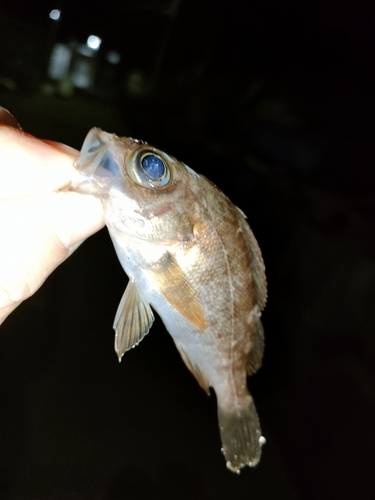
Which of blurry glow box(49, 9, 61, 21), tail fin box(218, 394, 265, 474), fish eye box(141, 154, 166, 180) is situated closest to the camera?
fish eye box(141, 154, 166, 180)

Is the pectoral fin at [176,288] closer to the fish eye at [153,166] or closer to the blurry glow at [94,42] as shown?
the fish eye at [153,166]

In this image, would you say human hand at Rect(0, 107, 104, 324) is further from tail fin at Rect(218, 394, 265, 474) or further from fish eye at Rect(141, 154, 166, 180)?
tail fin at Rect(218, 394, 265, 474)

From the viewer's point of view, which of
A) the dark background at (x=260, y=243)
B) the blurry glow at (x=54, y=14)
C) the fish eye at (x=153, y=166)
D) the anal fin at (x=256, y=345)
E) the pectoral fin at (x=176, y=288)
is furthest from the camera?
the blurry glow at (x=54, y=14)

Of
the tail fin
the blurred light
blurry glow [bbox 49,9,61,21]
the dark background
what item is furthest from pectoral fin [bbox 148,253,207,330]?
blurry glow [bbox 49,9,61,21]

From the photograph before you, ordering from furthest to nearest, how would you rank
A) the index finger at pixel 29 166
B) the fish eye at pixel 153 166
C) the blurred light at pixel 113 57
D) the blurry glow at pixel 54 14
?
the blurred light at pixel 113 57 < the blurry glow at pixel 54 14 < the fish eye at pixel 153 166 < the index finger at pixel 29 166

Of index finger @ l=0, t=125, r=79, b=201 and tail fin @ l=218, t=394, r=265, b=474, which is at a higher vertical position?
index finger @ l=0, t=125, r=79, b=201

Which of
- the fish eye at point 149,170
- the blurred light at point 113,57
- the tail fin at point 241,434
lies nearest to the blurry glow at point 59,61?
the blurred light at point 113,57

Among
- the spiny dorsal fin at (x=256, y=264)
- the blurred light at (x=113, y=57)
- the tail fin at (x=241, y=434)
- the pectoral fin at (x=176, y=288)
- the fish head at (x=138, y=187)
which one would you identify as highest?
the blurred light at (x=113, y=57)

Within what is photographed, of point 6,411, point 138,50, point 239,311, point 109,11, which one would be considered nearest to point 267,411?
point 239,311
